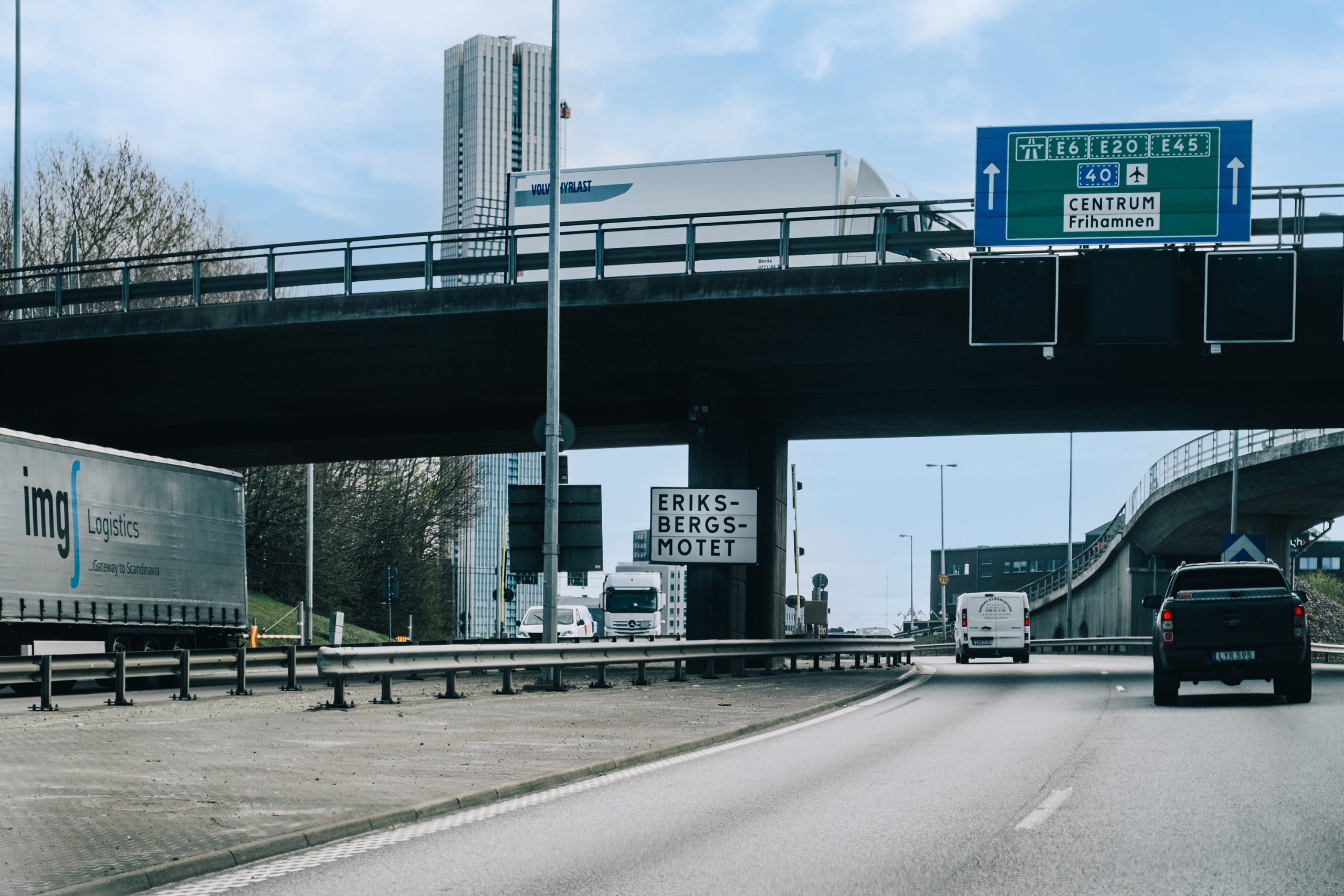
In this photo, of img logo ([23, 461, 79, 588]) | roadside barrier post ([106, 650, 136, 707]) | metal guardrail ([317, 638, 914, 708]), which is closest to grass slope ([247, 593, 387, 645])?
metal guardrail ([317, 638, 914, 708])

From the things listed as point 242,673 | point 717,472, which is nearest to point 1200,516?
point 717,472

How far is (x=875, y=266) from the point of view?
84.2 ft

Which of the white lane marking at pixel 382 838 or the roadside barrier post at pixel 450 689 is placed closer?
the white lane marking at pixel 382 838

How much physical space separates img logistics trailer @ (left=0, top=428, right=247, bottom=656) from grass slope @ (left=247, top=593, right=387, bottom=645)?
23.7m

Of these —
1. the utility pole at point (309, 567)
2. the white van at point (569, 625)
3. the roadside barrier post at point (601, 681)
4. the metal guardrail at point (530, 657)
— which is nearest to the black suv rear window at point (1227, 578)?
the metal guardrail at point (530, 657)

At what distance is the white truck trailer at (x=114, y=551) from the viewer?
22672 millimetres

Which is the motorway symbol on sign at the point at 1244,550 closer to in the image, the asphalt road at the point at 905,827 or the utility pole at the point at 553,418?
the utility pole at the point at 553,418

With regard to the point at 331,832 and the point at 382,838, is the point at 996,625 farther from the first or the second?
the point at 331,832

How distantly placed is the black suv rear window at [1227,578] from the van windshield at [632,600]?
3384 cm

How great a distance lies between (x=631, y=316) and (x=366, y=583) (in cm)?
4199

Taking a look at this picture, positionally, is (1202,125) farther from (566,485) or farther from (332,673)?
(332,673)

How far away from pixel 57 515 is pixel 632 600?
30.9m

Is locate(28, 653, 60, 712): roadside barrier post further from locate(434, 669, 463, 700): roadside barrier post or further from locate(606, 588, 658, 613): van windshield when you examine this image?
locate(606, 588, 658, 613): van windshield

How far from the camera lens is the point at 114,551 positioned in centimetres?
2491
